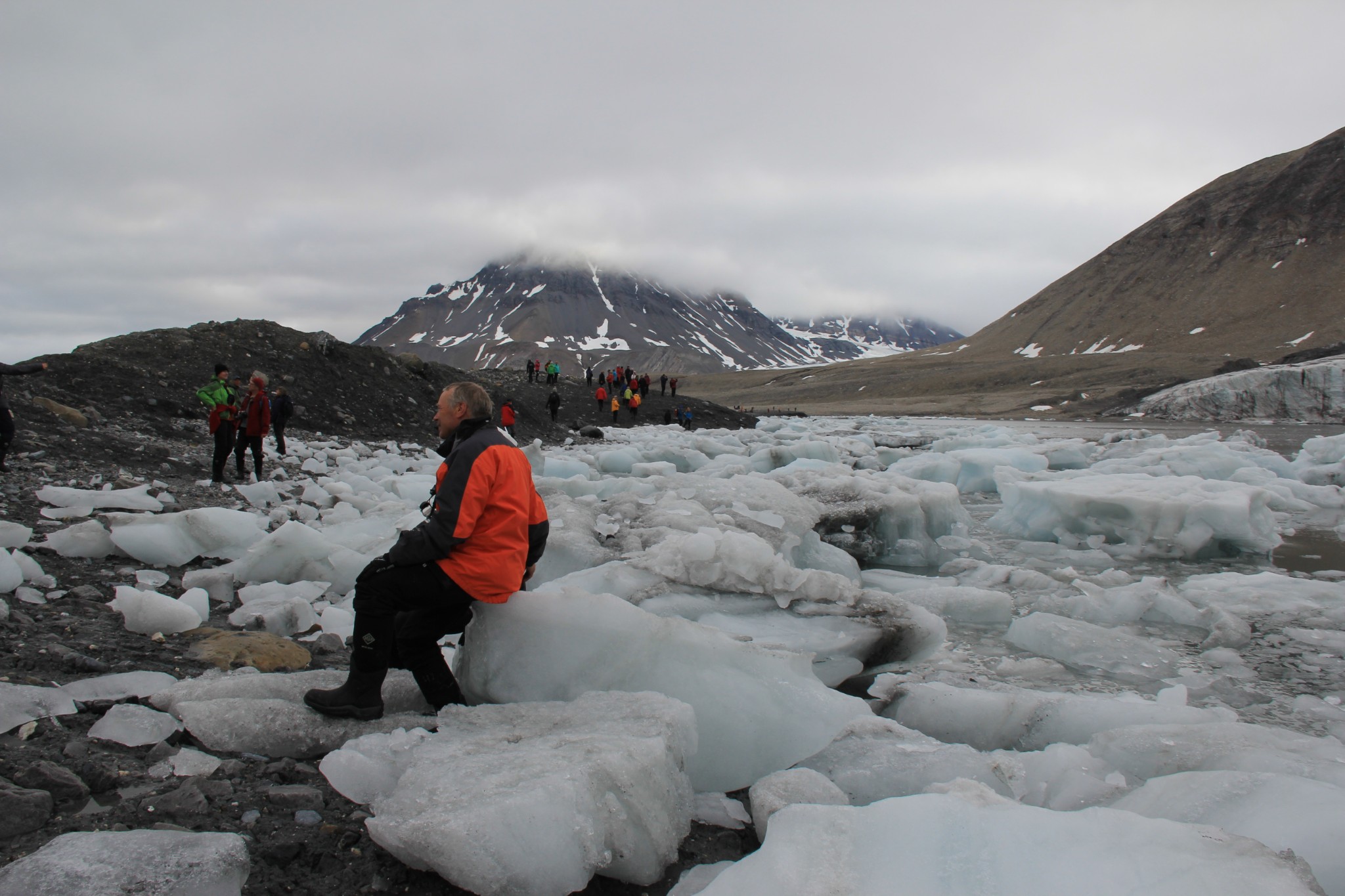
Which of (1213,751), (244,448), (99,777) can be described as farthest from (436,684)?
(244,448)

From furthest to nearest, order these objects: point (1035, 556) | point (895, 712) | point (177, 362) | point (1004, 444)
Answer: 1. point (1004, 444)
2. point (177, 362)
3. point (1035, 556)
4. point (895, 712)

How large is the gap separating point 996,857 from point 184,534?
489 cm

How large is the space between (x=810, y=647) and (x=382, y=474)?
664 cm

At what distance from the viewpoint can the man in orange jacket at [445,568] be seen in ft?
7.77

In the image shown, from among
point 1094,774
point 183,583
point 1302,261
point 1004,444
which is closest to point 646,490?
point 183,583

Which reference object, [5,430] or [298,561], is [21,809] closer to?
[298,561]

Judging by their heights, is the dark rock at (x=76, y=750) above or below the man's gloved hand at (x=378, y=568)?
below

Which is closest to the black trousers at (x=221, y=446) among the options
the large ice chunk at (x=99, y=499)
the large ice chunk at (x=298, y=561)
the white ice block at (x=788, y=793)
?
the large ice chunk at (x=99, y=499)

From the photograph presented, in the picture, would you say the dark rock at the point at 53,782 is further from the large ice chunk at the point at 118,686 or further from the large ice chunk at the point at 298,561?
the large ice chunk at the point at 298,561

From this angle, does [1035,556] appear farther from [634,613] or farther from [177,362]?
[177,362]

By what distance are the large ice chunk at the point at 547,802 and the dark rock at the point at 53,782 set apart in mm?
815

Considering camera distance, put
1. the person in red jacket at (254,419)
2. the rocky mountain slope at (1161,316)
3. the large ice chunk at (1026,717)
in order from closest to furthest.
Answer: the large ice chunk at (1026,717)
the person in red jacket at (254,419)
the rocky mountain slope at (1161,316)

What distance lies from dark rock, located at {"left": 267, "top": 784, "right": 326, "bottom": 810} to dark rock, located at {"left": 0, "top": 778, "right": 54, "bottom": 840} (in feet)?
1.61

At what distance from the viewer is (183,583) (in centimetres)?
404
